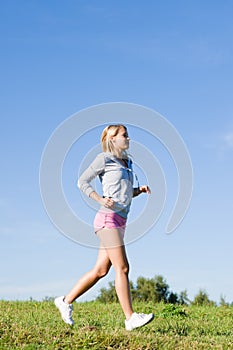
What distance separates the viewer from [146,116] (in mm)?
7656

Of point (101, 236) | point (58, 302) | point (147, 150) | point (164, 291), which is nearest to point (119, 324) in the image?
point (58, 302)

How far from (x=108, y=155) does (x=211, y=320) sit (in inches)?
158

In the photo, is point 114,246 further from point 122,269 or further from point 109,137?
point 109,137

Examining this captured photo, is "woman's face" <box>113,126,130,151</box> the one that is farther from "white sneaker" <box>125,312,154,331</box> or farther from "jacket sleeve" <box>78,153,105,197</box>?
"white sneaker" <box>125,312,154,331</box>

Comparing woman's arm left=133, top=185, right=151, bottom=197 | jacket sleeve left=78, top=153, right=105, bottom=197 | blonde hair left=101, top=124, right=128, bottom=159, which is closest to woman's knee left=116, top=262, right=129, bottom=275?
woman's arm left=133, top=185, right=151, bottom=197

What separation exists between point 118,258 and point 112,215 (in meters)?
0.48

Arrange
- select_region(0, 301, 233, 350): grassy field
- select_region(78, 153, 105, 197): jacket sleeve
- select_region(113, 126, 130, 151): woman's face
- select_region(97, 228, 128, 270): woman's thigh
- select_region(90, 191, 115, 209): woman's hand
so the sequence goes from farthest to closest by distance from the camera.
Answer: select_region(113, 126, 130, 151): woman's face → select_region(78, 153, 105, 197): jacket sleeve → select_region(97, 228, 128, 270): woman's thigh → select_region(90, 191, 115, 209): woman's hand → select_region(0, 301, 233, 350): grassy field

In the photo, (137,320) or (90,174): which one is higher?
(90,174)

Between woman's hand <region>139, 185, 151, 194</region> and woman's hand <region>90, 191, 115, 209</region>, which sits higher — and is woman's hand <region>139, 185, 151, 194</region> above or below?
above

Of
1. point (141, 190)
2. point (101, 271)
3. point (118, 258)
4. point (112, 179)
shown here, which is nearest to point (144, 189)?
point (141, 190)

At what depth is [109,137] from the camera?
278 inches

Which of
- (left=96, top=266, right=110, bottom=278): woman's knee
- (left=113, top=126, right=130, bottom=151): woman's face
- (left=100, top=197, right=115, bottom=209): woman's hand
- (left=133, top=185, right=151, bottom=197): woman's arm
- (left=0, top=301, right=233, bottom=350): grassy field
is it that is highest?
(left=113, top=126, right=130, bottom=151): woman's face

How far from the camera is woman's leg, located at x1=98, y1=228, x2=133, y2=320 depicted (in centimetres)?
676

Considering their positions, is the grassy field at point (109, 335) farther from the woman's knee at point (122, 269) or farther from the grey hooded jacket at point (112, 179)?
the grey hooded jacket at point (112, 179)
